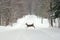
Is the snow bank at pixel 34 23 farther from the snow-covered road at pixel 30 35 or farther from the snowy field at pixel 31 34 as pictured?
the snow-covered road at pixel 30 35

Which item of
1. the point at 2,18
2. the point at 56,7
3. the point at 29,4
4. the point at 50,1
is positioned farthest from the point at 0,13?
the point at 29,4

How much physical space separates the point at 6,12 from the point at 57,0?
19885 mm

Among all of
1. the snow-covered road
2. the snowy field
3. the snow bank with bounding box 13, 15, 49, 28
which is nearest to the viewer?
the snow-covered road

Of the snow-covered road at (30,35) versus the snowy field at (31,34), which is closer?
the snow-covered road at (30,35)

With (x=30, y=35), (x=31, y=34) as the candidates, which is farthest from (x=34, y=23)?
(x=30, y=35)

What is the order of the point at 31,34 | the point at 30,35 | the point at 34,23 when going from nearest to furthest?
1. the point at 30,35
2. the point at 31,34
3. the point at 34,23

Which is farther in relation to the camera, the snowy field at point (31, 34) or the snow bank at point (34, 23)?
the snow bank at point (34, 23)

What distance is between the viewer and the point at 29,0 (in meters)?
172

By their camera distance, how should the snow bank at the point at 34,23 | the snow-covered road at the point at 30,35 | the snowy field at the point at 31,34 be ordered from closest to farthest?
the snow-covered road at the point at 30,35
the snowy field at the point at 31,34
the snow bank at the point at 34,23

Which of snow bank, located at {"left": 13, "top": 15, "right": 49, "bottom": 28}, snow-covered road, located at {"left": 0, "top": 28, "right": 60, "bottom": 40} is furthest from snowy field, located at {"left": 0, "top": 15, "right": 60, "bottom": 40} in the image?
snow bank, located at {"left": 13, "top": 15, "right": 49, "bottom": 28}

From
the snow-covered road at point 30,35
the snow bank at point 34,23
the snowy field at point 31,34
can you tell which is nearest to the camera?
the snow-covered road at point 30,35

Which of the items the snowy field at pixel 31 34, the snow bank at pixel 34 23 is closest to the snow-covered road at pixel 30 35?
the snowy field at pixel 31 34

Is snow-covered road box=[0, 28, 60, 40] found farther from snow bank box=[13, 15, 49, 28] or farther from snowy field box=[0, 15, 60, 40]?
snow bank box=[13, 15, 49, 28]

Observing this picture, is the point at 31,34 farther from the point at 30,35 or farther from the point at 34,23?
the point at 34,23
